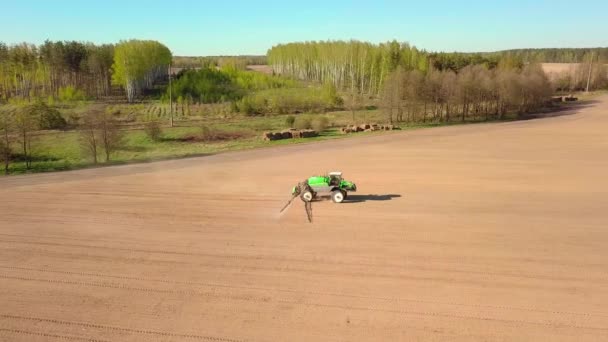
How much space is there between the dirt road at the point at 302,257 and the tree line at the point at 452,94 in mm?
24977

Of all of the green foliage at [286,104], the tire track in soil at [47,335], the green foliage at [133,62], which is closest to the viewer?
the tire track in soil at [47,335]

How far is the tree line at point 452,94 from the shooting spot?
49.2 metres

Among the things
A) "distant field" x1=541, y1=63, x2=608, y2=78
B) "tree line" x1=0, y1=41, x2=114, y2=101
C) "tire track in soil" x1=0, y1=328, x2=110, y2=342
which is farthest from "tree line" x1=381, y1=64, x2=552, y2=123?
"tree line" x1=0, y1=41, x2=114, y2=101

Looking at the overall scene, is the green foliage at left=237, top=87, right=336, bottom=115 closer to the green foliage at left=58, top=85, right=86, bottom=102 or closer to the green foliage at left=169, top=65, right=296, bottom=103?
the green foliage at left=169, top=65, right=296, bottom=103

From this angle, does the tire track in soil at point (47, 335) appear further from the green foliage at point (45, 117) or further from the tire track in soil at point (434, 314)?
the green foliage at point (45, 117)

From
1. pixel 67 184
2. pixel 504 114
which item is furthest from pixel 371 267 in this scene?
pixel 504 114

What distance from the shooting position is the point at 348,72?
3346 inches

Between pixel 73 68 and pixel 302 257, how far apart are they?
7279 centimetres

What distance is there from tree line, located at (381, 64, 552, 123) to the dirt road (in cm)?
2498

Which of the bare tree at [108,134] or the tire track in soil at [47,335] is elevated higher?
the bare tree at [108,134]

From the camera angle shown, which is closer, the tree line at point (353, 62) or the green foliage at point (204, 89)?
the green foliage at point (204, 89)

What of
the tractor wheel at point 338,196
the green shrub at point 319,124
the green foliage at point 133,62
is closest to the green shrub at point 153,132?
the green shrub at point 319,124

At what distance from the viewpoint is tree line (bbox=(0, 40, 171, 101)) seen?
217ft

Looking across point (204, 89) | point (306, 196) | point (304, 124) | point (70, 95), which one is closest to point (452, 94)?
point (304, 124)
